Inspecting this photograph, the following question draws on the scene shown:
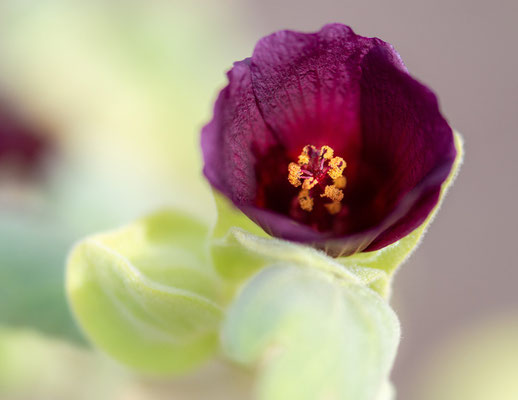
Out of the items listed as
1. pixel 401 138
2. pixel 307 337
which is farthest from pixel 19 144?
pixel 307 337

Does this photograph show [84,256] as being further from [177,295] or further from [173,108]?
[173,108]

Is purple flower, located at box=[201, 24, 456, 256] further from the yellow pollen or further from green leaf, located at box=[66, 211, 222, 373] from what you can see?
green leaf, located at box=[66, 211, 222, 373]

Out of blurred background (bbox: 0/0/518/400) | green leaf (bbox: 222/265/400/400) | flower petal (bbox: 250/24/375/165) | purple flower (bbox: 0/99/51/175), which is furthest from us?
purple flower (bbox: 0/99/51/175)

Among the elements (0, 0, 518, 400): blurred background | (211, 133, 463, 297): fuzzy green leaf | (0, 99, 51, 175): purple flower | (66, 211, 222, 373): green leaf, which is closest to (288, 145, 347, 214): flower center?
(211, 133, 463, 297): fuzzy green leaf

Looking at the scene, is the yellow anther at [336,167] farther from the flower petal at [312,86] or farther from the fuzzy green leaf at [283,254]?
the fuzzy green leaf at [283,254]

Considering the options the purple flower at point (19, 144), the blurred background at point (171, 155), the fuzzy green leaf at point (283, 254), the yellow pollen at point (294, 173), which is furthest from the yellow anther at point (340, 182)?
the purple flower at point (19, 144)

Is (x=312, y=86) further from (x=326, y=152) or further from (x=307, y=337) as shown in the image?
(x=307, y=337)

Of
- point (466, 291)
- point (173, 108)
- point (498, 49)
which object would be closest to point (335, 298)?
point (173, 108)
